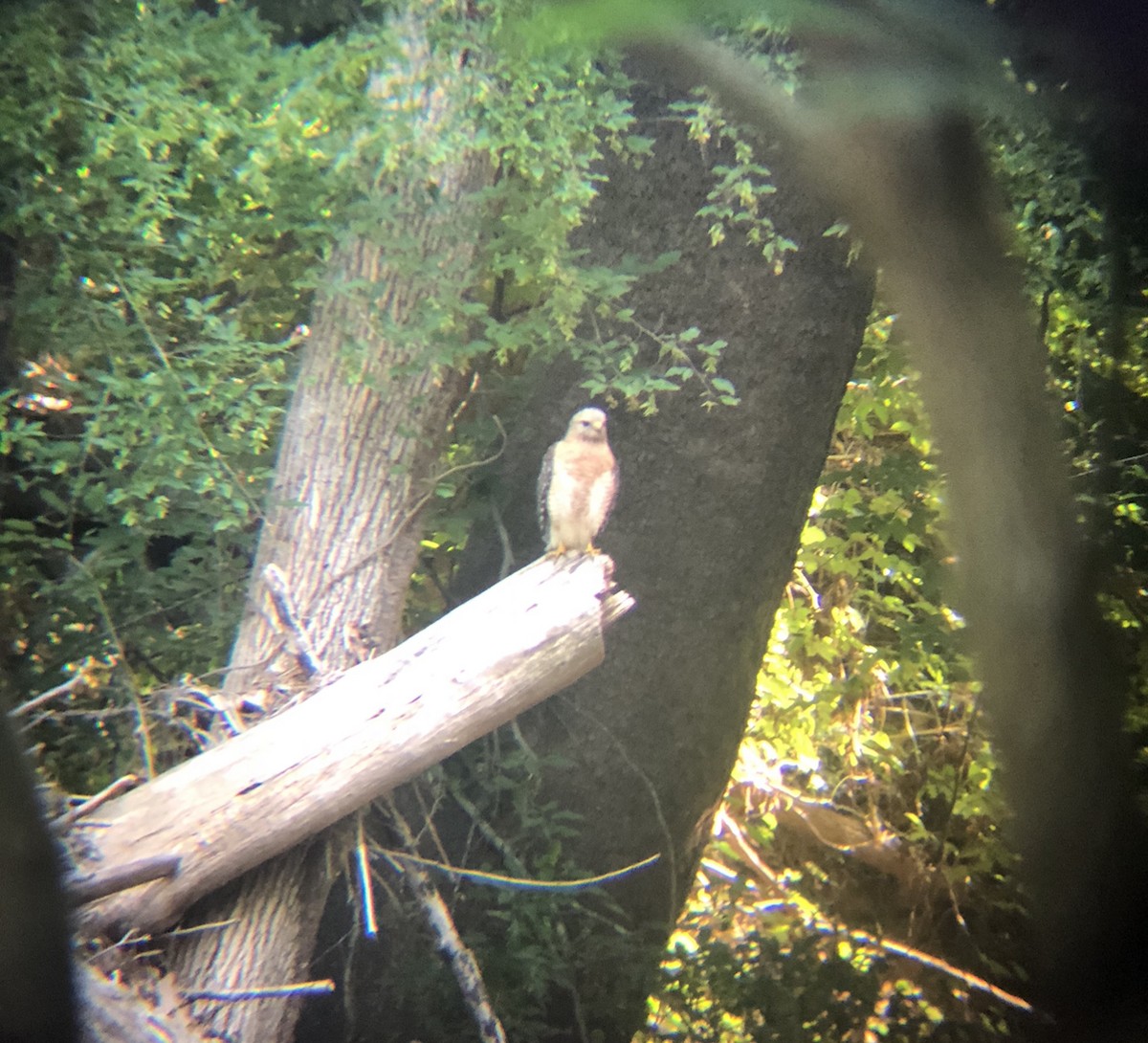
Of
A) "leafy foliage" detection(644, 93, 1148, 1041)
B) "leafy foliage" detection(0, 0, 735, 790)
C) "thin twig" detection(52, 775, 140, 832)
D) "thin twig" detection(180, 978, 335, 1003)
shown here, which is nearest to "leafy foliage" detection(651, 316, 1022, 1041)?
"leafy foliage" detection(644, 93, 1148, 1041)

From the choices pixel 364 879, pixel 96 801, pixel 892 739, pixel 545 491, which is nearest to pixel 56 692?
pixel 96 801

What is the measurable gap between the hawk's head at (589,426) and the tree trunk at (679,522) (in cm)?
4

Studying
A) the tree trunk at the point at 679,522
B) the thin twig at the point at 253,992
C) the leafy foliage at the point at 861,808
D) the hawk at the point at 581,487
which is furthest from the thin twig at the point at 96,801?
the leafy foliage at the point at 861,808

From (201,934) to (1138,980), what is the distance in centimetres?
106

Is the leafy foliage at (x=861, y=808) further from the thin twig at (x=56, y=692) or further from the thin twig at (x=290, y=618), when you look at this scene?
the thin twig at (x=56, y=692)

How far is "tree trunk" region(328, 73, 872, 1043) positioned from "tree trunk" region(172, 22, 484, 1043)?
148 millimetres

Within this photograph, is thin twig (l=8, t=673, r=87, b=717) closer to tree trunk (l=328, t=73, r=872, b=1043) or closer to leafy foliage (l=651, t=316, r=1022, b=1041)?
tree trunk (l=328, t=73, r=872, b=1043)

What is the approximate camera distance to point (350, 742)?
1.16 meters

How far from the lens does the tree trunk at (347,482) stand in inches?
46.5

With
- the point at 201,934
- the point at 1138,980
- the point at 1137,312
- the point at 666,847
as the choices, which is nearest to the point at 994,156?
the point at 1137,312

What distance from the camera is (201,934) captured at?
1.18 metres

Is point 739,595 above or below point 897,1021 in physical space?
above

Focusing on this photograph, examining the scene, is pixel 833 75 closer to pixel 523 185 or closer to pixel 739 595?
pixel 523 185

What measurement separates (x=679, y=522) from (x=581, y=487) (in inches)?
6.8
